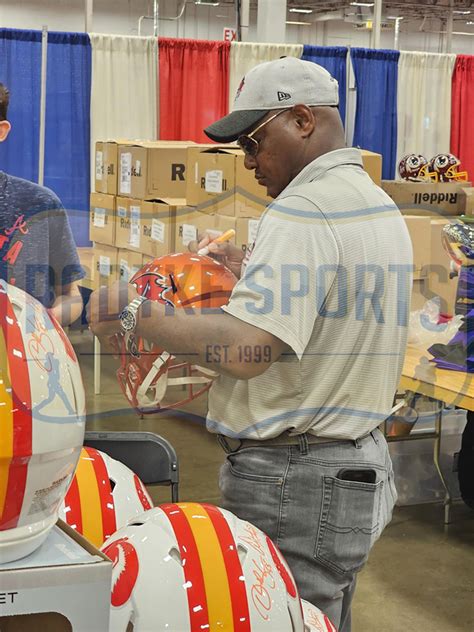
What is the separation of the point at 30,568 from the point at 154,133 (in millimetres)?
7318

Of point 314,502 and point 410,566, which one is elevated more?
point 314,502

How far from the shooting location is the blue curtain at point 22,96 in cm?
730

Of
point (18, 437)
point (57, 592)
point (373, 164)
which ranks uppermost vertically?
point (373, 164)

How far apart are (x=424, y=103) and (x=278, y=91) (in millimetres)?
7876

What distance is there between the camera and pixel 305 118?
1.84m

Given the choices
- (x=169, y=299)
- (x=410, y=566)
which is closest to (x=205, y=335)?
(x=169, y=299)

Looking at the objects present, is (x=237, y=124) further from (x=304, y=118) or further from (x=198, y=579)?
(x=198, y=579)

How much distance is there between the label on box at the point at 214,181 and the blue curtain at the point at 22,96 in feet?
8.91

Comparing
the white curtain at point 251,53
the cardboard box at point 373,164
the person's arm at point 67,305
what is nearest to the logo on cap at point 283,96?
the person's arm at point 67,305

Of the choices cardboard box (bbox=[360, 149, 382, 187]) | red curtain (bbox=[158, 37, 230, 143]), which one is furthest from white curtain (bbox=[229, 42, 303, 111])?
cardboard box (bbox=[360, 149, 382, 187])

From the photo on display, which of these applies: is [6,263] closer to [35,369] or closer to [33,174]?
[35,369]

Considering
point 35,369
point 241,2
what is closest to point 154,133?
point 241,2

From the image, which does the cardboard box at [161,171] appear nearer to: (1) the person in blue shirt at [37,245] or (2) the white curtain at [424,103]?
(1) the person in blue shirt at [37,245]

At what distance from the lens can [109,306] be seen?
1782 millimetres
